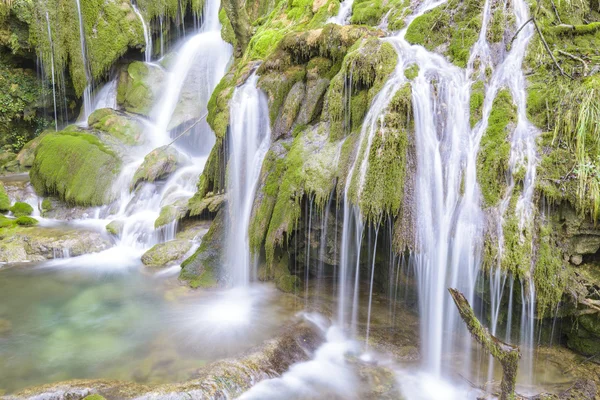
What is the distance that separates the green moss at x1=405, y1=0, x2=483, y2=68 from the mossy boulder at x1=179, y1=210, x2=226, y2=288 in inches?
187

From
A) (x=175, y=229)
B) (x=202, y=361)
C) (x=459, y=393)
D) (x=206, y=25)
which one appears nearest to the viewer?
(x=459, y=393)

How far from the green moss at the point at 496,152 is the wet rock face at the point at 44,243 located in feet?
27.4

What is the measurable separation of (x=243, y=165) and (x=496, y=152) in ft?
13.9

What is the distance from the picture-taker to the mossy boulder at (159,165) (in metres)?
10.9

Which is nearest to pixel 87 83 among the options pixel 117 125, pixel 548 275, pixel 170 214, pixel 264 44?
pixel 117 125

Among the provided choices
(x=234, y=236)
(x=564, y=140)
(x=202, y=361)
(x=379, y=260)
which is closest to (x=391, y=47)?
(x=564, y=140)

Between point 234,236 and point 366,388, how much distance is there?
360 centimetres

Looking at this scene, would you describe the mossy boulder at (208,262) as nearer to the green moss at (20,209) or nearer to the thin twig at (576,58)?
the thin twig at (576,58)

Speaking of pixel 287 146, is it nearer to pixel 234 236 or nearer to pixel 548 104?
pixel 234 236

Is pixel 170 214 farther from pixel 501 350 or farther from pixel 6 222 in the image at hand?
pixel 501 350

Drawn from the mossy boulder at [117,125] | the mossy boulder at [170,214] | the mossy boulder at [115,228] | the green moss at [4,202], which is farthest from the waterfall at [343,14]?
the green moss at [4,202]

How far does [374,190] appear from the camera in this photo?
4.91m

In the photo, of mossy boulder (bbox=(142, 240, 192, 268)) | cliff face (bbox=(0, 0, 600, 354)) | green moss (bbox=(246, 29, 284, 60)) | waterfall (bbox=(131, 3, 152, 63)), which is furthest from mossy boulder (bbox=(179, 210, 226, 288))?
waterfall (bbox=(131, 3, 152, 63))

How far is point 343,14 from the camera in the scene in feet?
27.0
